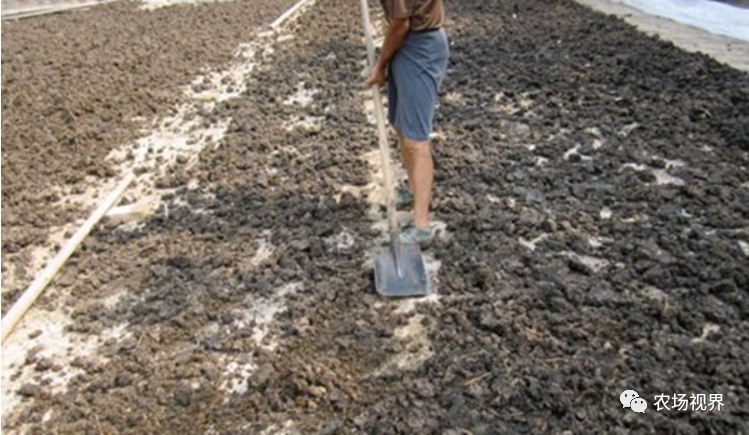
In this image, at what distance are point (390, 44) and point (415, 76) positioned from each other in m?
0.22

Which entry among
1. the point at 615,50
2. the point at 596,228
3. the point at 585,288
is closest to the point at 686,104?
the point at 615,50

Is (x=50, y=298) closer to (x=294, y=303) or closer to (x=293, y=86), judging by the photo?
(x=294, y=303)

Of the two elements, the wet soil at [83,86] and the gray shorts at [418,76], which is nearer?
the gray shorts at [418,76]

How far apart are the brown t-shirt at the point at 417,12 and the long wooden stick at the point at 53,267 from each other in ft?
7.44

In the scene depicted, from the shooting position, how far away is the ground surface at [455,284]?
8.70 feet

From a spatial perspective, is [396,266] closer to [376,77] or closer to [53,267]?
[376,77]

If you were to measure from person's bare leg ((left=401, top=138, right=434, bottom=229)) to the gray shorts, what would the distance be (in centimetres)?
5

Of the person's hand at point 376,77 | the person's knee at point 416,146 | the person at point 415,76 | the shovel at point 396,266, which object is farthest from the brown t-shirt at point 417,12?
the person's knee at point 416,146

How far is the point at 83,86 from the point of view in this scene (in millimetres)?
6656

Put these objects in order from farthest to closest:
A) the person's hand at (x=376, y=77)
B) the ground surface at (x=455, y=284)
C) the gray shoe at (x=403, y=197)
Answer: the gray shoe at (x=403, y=197)
the person's hand at (x=376, y=77)
the ground surface at (x=455, y=284)

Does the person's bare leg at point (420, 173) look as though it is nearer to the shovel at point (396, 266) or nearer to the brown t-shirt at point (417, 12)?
the shovel at point (396, 266)

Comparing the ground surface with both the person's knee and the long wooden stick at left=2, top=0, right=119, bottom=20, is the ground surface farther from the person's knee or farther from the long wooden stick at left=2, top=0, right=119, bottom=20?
the long wooden stick at left=2, top=0, right=119, bottom=20

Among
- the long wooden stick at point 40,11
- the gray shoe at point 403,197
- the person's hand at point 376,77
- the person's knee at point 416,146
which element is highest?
the person's hand at point 376,77

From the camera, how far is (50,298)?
11.6 ft
